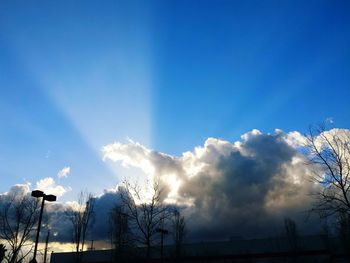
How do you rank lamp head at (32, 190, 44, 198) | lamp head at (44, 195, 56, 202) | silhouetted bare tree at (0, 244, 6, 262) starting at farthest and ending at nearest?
silhouetted bare tree at (0, 244, 6, 262) → lamp head at (44, 195, 56, 202) → lamp head at (32, 190, 44, 198)

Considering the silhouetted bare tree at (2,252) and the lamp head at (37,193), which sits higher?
the lamp head at (37,193)

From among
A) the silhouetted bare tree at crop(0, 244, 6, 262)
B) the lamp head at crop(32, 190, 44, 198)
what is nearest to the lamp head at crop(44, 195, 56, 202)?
the lamp head at crop(32, 190, 44, 198)

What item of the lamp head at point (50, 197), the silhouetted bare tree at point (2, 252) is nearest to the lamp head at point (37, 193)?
the lamp head at point (50, 197)

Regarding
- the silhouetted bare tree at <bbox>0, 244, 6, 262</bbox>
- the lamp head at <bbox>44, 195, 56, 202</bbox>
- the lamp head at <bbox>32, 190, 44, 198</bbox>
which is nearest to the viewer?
the lamp head at <bbox>32, 190, 44, 198</bbox>

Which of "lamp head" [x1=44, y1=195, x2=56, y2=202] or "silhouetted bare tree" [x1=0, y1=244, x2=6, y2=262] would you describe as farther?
"silhouetted bare tree" [x1=0, y1=244, x2=6, y2=262]

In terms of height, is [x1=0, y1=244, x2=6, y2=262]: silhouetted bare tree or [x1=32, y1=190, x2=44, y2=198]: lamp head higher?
[x1=32, y1=190, x2=44, y2=198]: lamp head

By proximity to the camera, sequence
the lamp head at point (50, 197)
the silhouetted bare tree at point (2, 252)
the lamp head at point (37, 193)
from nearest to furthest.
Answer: the lamp head at point (37, 193)
the lamp head at point (50, 197)
the silhouetted bare tree at point (2, 252)

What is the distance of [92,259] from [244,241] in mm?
30342

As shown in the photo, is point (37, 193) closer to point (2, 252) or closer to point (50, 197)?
point (50, 197)

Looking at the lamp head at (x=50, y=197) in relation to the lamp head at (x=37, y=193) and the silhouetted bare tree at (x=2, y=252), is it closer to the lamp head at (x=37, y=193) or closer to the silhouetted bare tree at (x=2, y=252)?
the lamp head at (x=37, y=193)

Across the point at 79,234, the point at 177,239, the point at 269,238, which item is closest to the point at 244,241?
the point at 269,238

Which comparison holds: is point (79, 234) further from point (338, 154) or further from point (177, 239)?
point (338, 154)

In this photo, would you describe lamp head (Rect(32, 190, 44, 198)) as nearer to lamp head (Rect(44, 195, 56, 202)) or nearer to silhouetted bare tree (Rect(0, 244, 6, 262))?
lamp head (Rect(44, 195, 56, 202))

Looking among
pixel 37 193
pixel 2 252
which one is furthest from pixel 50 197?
pixel 2 252
